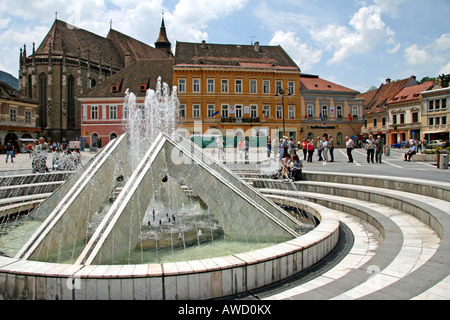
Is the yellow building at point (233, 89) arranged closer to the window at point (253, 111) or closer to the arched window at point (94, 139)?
the window at point (253, 111)

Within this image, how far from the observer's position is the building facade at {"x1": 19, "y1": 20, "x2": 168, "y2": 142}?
5134 centimetres

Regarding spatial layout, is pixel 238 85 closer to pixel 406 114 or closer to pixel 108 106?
pixel 108 106

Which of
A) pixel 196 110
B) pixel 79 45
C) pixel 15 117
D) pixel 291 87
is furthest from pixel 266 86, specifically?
pixel 79 45

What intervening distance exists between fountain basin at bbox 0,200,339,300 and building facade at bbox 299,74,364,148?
131ft

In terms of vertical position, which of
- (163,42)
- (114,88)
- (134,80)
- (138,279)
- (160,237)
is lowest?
(160,237)

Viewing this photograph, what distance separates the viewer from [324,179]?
11648mm

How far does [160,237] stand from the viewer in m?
6.45

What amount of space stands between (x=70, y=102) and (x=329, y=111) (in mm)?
38541

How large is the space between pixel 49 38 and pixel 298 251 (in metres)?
61.5

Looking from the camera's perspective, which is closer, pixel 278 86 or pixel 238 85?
pixel 238 85

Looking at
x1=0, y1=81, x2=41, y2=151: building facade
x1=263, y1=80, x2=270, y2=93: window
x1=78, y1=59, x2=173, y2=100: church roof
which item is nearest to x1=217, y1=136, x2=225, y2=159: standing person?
x1=263, y1=80, x2=270, y2=93: window

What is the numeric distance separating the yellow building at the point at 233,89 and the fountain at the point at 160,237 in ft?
103
